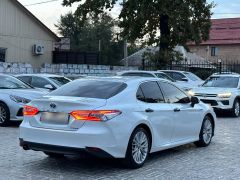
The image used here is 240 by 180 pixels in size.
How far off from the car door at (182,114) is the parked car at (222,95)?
24.3ft

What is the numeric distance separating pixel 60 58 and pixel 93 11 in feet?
23.3

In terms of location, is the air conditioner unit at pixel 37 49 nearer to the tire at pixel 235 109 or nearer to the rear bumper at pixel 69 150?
the tire at pixel 235 109

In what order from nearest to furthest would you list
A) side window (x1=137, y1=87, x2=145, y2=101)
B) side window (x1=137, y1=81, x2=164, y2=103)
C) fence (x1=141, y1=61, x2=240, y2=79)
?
side window (x1=137, y1=87, x2=145, y2=101) < side window (x1=137, y1=81, x2=164, y2=103) < fence (x1=141, y1=61, x2=240, y2=79)

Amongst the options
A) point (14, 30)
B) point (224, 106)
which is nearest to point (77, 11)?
point (14, 30)

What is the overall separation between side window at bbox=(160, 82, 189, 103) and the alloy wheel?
48.8 inches

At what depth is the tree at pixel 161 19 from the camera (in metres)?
29.5

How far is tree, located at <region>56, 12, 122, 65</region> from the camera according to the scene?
76.4m

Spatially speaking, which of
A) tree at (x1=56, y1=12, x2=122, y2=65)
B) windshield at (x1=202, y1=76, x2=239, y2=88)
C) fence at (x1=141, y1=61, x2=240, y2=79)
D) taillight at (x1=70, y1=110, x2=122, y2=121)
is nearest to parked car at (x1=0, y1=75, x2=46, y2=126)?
taillight at (x1=70, y1=110, x2=122, y2=121)

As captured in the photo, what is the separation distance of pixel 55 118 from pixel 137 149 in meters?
1.45

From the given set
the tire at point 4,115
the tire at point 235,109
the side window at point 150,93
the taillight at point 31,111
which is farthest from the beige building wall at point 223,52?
the taillight at point 31,111

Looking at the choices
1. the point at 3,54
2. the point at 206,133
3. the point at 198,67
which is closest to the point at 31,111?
the point at 206,133

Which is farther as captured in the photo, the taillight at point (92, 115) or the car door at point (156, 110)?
the car door at point (156, 110)

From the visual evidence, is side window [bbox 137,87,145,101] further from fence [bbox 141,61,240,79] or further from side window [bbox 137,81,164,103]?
fence [bbox 141,61,240,79]

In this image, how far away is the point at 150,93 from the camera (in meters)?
8.92
